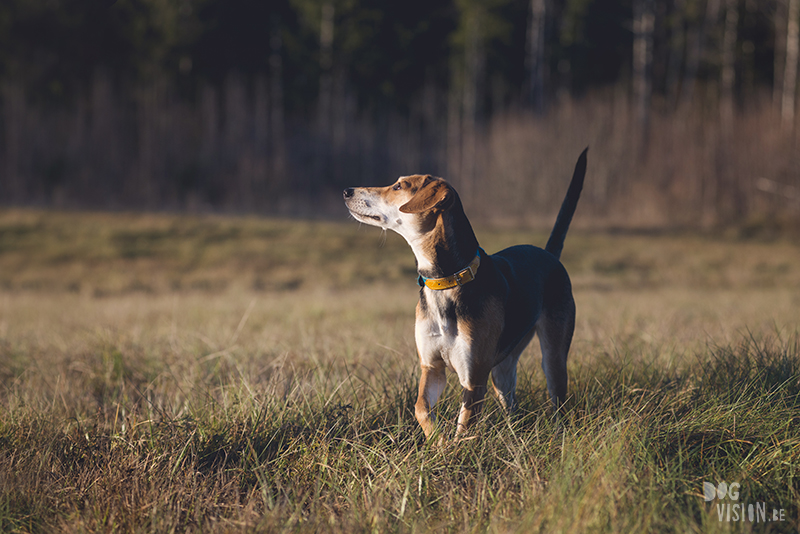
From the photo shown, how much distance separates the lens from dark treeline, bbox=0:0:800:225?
806 inches

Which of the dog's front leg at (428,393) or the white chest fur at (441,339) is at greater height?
the white chest fur at (441,339)

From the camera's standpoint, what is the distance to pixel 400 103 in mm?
26406

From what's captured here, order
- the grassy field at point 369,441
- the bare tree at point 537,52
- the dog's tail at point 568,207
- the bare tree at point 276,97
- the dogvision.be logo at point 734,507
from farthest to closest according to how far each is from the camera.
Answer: the bare tree at point 537,52
the bare tree at point 276,97
the dog's tail at point 568,207
the grassy field at point 369,441
the dogvision.be logo at point 734,507

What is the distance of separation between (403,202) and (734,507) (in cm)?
180

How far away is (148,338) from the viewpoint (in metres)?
5.63

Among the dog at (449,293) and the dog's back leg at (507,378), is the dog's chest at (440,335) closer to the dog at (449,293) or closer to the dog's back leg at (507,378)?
the dog at (449,293)

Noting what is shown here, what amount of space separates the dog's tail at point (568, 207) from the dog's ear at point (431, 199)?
105 cm

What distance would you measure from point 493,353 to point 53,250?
14.1 meters

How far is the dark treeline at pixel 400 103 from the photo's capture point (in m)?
20.5

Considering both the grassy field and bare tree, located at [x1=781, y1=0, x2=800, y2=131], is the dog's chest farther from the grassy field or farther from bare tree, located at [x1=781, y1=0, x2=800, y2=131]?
bare tree, located at [x1=781, y1=0, x2=800, y2=131]

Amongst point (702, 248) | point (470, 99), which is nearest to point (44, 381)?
point (702, 248)

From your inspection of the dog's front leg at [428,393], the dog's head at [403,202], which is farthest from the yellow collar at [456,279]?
the dog's front leg at [428,393]

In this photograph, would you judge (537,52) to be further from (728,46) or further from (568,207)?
(568,207)

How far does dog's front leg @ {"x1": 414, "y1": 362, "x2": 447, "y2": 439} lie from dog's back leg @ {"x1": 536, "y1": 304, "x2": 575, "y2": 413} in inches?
25.7
